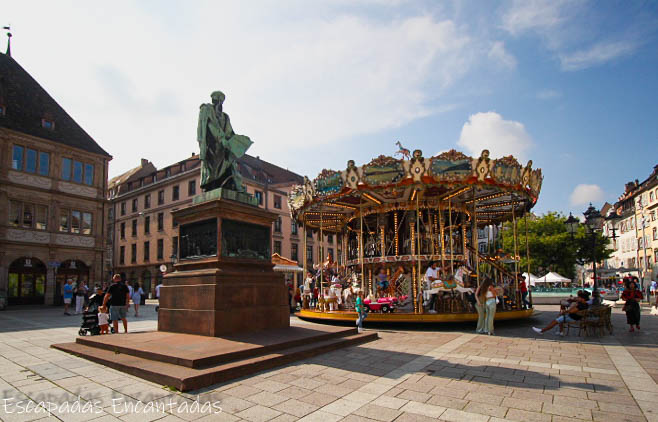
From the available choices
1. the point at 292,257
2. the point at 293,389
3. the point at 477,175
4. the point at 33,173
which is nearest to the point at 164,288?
the point at 293,389

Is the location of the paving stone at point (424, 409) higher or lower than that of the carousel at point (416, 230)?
lower

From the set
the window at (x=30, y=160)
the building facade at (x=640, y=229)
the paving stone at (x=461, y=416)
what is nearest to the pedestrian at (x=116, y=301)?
the paving stone at (x=461, y=416)

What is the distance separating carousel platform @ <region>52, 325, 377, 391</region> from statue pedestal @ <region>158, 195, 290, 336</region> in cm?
28

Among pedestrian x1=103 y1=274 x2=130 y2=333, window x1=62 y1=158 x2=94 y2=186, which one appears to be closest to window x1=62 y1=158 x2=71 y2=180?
window x1=62 y1=158 x2=94 y2=186

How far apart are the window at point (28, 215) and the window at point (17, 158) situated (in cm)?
233

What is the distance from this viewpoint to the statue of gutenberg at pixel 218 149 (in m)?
8.86

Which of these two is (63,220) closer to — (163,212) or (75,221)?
(75,221)

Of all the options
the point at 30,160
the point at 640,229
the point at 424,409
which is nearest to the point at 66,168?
the point at 30,160

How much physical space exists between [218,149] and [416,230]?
989cm

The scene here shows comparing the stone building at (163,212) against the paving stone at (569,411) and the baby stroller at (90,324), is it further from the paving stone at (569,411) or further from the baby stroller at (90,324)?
the paving stone at (569,411)

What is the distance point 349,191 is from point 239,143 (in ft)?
19.2

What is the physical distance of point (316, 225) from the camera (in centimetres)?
2173

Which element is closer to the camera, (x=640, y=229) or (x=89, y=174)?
(x=89, y=174)

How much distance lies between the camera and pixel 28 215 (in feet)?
84.2
